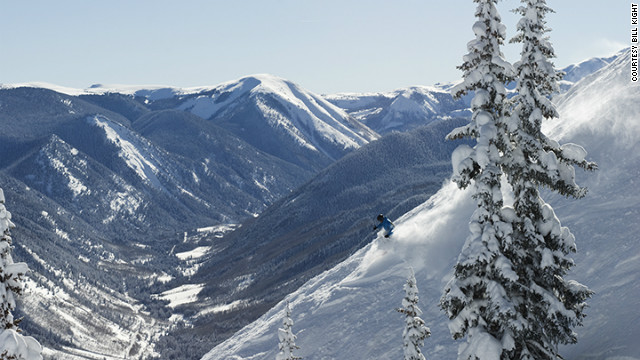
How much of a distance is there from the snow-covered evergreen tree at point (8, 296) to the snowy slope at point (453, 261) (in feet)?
45.6

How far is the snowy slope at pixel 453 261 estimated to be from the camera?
18422 millimetres

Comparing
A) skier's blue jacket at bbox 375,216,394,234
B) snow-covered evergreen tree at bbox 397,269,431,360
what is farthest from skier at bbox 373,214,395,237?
snow-covered evergreen tree at bbox 397,269,431,360

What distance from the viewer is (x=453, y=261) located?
2756 centimetres

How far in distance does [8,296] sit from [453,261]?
19.6 meters

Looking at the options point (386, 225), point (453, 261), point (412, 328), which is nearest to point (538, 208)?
point (412, 328)

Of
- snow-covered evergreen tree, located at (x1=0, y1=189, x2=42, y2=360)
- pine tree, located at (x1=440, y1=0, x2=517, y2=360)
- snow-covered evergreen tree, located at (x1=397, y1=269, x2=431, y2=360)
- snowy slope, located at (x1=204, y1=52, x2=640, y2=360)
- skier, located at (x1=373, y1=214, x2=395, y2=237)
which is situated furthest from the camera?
skier, located at (x1=373, y1=214, x2=395, y2=237)

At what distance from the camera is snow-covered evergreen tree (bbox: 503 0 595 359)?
13.3 metres

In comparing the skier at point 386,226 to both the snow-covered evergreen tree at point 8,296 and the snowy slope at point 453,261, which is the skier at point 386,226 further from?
the snow-covered evergreen tree at point 8,296

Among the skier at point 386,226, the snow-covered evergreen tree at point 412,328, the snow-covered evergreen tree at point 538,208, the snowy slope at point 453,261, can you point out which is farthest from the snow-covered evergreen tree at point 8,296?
the skier at point 386,226

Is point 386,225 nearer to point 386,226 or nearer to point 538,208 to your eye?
point 386,226

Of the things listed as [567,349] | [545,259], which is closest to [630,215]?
[567,349]

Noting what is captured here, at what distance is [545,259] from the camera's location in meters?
13.2

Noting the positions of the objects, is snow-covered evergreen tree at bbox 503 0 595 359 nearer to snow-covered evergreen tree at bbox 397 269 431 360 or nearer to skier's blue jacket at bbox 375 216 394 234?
snow-covered evergreen tree at bbox 397 269 431 360

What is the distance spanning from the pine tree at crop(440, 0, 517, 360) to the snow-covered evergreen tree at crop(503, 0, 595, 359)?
367 millimetres
